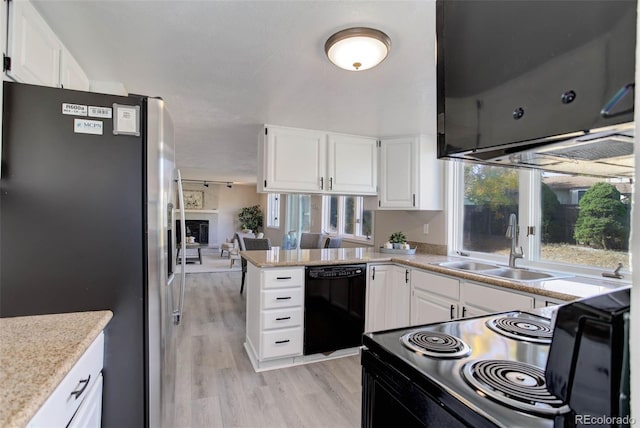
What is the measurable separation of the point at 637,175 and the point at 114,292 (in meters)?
1.55

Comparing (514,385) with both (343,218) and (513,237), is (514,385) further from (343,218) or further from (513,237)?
(343,218)

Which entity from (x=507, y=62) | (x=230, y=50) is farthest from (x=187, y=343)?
(x=507, y=62)

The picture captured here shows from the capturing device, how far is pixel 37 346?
0.94m

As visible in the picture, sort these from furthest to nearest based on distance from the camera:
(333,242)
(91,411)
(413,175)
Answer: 1. (333,242)
2. (413,175)
3. (91,411)

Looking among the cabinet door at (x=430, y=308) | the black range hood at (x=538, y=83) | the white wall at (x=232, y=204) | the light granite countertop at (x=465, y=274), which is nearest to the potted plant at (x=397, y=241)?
the light granite countertop at (x=465, y=274)

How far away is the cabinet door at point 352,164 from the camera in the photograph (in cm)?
334

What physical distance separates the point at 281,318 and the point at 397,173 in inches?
76.7

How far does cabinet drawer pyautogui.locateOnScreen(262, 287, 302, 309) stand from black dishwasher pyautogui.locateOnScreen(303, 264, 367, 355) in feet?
0.23

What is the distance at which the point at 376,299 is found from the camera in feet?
9.66

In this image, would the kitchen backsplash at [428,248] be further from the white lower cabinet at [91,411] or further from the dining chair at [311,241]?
the white lower cabinet at [91,411]

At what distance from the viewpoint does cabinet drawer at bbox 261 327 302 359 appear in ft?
8.41

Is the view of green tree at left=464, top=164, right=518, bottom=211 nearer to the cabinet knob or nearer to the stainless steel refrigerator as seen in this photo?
A: the cabinet knob

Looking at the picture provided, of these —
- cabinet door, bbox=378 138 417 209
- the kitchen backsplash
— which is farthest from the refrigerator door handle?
the kitchen backsplash

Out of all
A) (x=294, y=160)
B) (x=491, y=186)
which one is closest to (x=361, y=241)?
(x=294, y=160)
